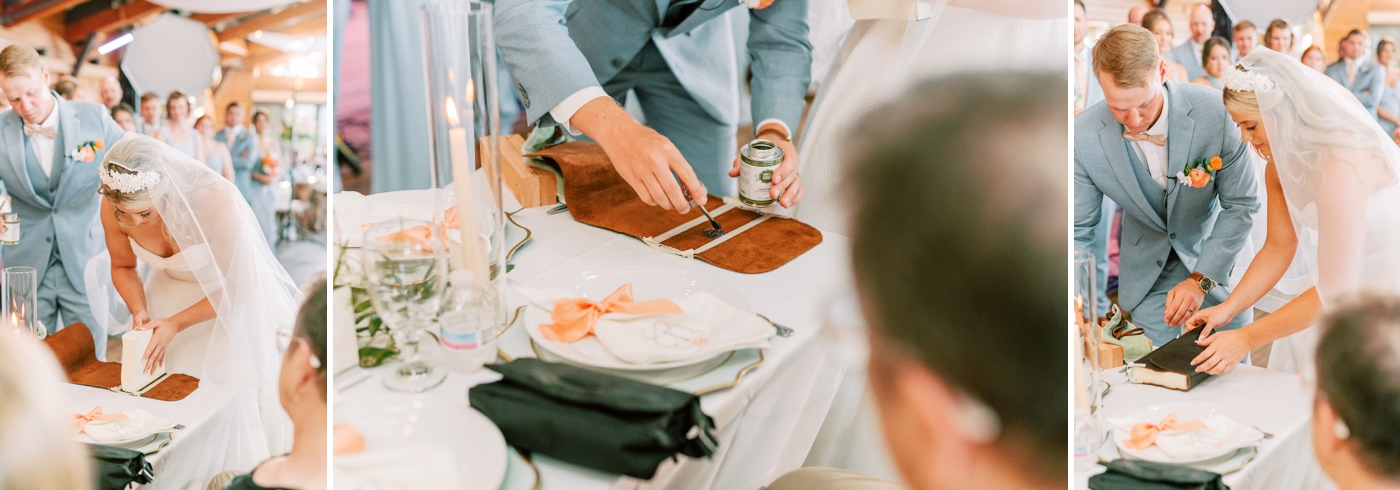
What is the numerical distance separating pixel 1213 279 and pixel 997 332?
0.48 meters

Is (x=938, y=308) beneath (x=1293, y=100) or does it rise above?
beneath

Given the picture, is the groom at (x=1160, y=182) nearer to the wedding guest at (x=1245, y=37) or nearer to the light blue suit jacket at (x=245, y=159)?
the wedding guest at (x=1245, y=37)

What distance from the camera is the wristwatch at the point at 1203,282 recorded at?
110 cm

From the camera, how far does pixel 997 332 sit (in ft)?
2.76

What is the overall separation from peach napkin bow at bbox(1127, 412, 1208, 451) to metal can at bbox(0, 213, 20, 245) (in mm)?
1564

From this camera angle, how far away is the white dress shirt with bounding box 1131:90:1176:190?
3.64 ft

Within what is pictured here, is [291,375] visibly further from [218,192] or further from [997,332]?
[997,332]

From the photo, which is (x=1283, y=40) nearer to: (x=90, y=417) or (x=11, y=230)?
(x=90, y=417)

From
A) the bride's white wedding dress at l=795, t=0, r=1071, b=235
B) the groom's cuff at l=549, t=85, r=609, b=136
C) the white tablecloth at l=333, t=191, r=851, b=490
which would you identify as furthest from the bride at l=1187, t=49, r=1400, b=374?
the groom's cuff at l=549, t=85, r=609, b=136

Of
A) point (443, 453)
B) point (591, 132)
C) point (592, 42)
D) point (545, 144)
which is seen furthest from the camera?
point (592, 42)

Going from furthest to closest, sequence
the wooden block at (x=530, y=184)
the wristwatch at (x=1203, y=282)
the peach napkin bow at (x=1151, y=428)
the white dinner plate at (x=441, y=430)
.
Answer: the wooden block at (x=530, y=184) < the wristwatch at (x=1203, y=282) < the peach napkin bow at (x=1151, y=428) < the white dinner plate at (x=441, y=430)

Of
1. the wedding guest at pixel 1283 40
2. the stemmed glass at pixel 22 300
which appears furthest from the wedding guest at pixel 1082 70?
the stemmed glass at pixel 22 300

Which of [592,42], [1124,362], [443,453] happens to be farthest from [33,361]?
[1124,362]

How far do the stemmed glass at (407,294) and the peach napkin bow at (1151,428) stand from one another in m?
0.86
